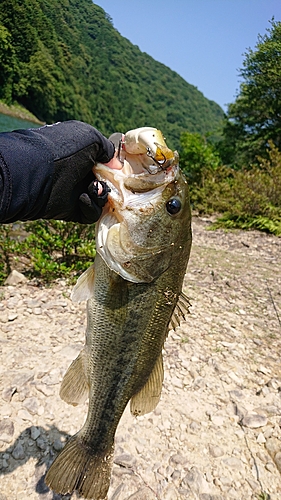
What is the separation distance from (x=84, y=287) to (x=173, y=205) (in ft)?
2.24

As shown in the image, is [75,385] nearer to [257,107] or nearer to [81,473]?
[81,473]

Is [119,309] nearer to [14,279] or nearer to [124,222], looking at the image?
[124,222]

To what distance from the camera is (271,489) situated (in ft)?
9.42

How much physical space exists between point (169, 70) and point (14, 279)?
16667 cm

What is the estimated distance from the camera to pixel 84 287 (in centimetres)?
207

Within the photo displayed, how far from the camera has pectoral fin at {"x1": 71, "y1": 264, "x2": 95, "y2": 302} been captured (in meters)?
2.05

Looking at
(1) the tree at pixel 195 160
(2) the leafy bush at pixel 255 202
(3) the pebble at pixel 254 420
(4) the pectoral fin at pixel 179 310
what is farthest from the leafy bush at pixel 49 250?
(1) the tree at pixel 195 160

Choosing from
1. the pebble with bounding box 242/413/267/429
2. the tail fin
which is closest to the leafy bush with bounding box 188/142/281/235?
the pebble with bounding box 242/413/267/429

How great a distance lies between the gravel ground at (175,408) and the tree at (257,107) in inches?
833

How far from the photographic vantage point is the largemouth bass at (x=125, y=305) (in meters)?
1.93

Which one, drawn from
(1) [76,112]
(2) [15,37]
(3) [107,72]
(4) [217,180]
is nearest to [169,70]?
(3) [107,72]

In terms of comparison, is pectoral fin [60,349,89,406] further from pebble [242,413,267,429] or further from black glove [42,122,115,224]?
pebble [242,413,267,429]

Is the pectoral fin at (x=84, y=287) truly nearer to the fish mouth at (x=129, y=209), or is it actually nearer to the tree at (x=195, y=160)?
the fish mouth at (x=129, y=209)

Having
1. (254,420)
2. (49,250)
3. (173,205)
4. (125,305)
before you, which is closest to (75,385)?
(125,305)
